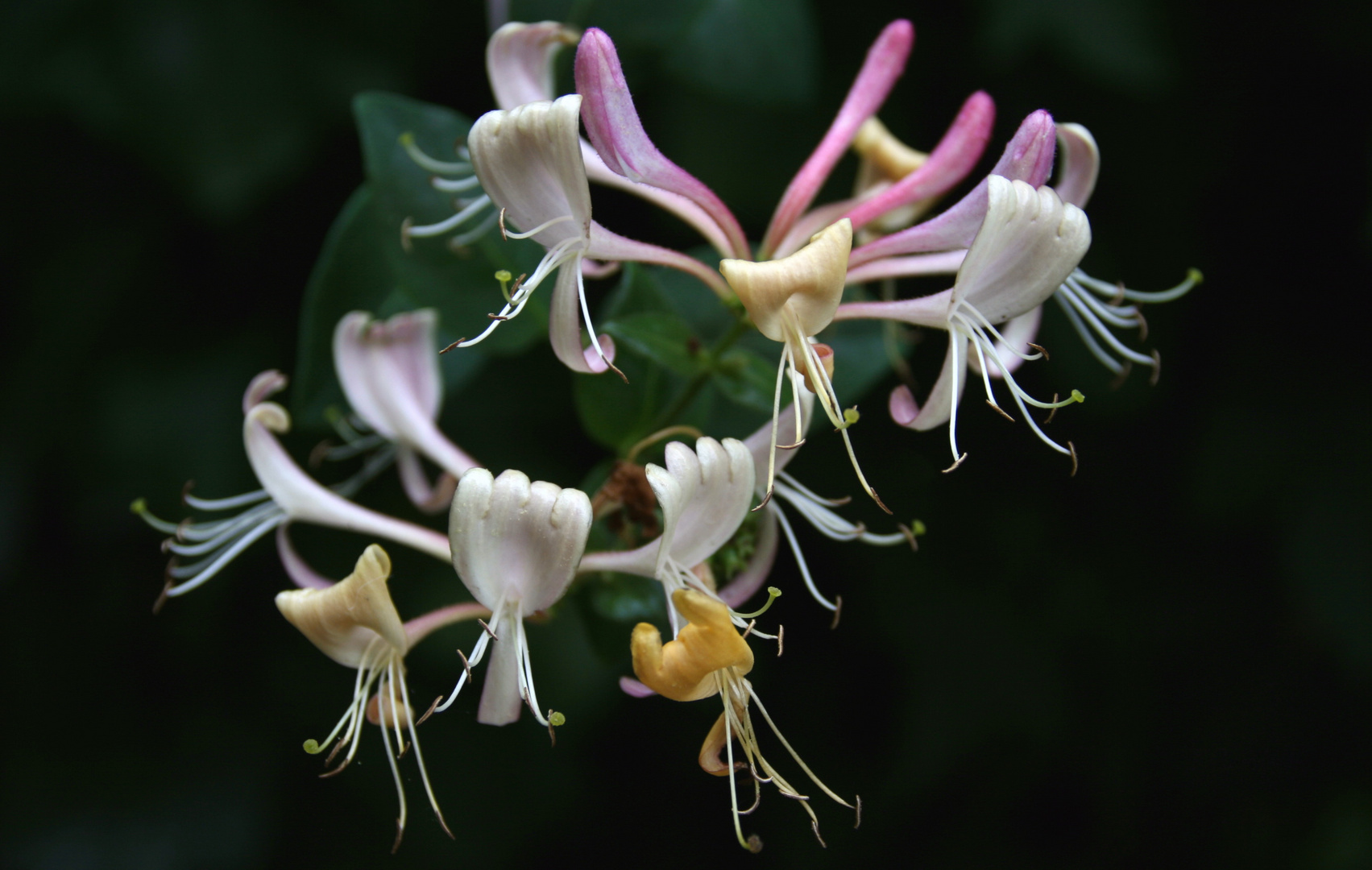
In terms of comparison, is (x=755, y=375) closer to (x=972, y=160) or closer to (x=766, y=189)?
(x=972, y=160)

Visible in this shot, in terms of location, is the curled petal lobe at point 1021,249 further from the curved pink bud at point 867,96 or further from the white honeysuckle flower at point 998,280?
the curved pink bud at point 867,96

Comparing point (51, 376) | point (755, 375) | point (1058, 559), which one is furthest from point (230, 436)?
point (1058, 559)

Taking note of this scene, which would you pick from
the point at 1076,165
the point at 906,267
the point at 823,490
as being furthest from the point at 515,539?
the point at 823,490

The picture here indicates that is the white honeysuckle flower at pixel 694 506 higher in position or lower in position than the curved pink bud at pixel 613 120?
lower

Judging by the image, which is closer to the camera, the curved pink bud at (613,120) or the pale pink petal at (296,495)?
the curved pink bud at (613,120)

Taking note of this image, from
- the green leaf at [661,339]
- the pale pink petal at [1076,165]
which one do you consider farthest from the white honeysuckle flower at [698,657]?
the pale pink petal at [1076,165]

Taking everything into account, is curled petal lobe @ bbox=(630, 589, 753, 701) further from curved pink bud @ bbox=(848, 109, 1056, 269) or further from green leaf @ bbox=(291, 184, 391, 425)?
green leaf @ bbox=(291, 184, 391, 425)

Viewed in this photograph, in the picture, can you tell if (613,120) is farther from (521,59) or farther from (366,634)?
(366,634)

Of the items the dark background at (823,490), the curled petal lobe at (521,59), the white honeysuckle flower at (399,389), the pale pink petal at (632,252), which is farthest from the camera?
the dark background at (823,490)

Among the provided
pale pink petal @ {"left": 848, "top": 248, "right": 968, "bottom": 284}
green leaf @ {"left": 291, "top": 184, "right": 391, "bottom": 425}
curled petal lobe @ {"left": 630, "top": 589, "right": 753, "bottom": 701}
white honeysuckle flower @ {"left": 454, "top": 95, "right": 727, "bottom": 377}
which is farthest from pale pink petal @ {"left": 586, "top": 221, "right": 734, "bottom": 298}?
green leaf @ {"left": 291, "top": 184, "right": 391, "bottom": 425}
